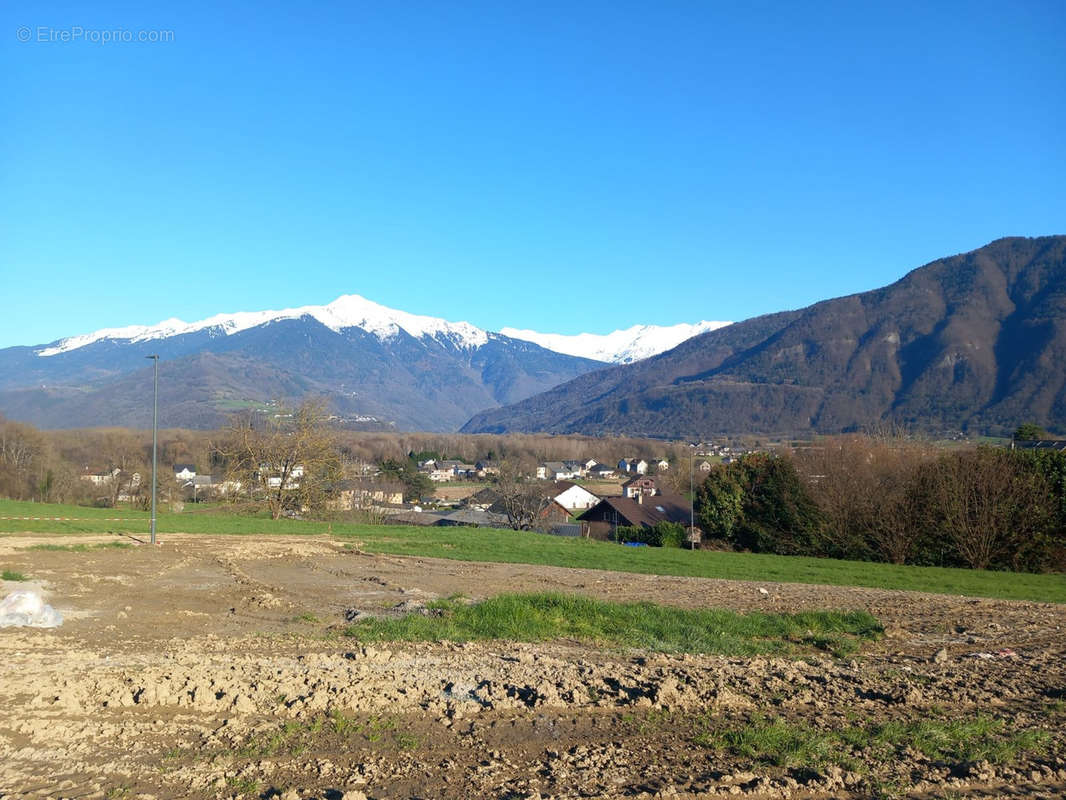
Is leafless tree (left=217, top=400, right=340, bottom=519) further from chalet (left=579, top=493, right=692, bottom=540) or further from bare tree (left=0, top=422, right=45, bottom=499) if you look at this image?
bare tree (left=0, top=422, right=45, bottom=499)

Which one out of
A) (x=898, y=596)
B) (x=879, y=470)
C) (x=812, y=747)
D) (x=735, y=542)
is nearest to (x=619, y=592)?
(x=898, y=596)

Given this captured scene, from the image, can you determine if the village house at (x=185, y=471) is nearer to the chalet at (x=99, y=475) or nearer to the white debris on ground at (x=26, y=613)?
the chalet at (x=99, y=475)

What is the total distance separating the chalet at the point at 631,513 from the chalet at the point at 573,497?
39.8 feet

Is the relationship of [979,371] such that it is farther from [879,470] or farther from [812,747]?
[812,747]

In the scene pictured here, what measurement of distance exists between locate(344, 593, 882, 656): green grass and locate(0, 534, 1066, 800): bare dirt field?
56cm

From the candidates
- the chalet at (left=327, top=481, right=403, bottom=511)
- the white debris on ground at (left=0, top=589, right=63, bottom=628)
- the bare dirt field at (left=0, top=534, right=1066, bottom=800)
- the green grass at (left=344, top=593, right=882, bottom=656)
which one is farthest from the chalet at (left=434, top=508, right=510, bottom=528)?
the bare dirt field at (left=0, top=534, right=1066, bottom=800)

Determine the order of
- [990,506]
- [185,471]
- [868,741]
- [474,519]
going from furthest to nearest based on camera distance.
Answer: [185,471] → [474,519] → [990,506] → [868,741]

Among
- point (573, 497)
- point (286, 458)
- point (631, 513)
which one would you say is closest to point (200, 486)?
point (286, 458)

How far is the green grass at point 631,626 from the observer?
1093 centimetres

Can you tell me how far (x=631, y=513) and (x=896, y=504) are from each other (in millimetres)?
20439

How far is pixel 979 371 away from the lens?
433 feet

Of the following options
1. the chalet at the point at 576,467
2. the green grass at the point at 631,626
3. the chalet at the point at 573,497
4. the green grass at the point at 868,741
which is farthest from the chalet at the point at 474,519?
the chalet at the point at 576,467

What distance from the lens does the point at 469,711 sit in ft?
24.1

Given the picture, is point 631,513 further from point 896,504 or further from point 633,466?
point 633,466
